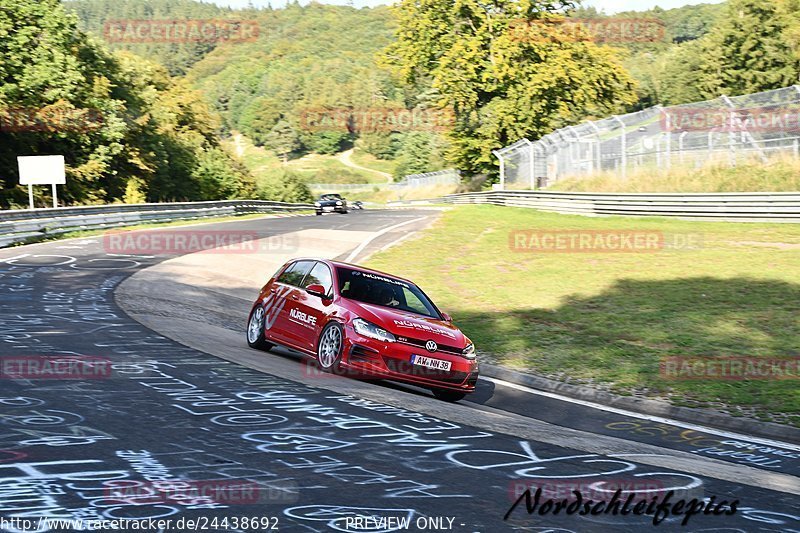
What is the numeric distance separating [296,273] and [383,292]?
1591 millimetres

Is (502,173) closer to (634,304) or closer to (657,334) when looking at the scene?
(634,304)

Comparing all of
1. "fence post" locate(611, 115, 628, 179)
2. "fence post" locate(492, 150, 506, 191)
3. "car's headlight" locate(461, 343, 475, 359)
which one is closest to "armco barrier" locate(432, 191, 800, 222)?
"fence post" locate(611, 115, 628, 179)

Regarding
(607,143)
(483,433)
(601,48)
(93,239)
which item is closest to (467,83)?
(601,48)

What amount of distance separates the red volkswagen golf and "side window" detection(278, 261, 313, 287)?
2 cm

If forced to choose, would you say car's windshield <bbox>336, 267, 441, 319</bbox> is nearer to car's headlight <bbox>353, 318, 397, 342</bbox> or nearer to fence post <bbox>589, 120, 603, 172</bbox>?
car's headlight <bbox>353, 318, 397, 342</bbox>

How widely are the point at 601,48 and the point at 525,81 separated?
5929 millimetres

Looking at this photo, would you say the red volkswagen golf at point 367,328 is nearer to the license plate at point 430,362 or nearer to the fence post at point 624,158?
the license plate at point 430,362

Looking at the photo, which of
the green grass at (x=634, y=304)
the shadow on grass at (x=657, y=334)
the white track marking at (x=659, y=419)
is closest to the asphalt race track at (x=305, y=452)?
the white track marking at (x=659, y=419)

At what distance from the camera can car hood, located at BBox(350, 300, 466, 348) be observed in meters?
10.8

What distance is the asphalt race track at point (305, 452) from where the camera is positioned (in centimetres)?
537

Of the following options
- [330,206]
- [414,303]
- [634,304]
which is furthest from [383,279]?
[330,206]

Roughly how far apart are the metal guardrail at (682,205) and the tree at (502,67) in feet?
54.3

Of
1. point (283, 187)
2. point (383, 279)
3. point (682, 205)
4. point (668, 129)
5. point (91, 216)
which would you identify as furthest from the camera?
point (283, 187)

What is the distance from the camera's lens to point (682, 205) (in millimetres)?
30062
